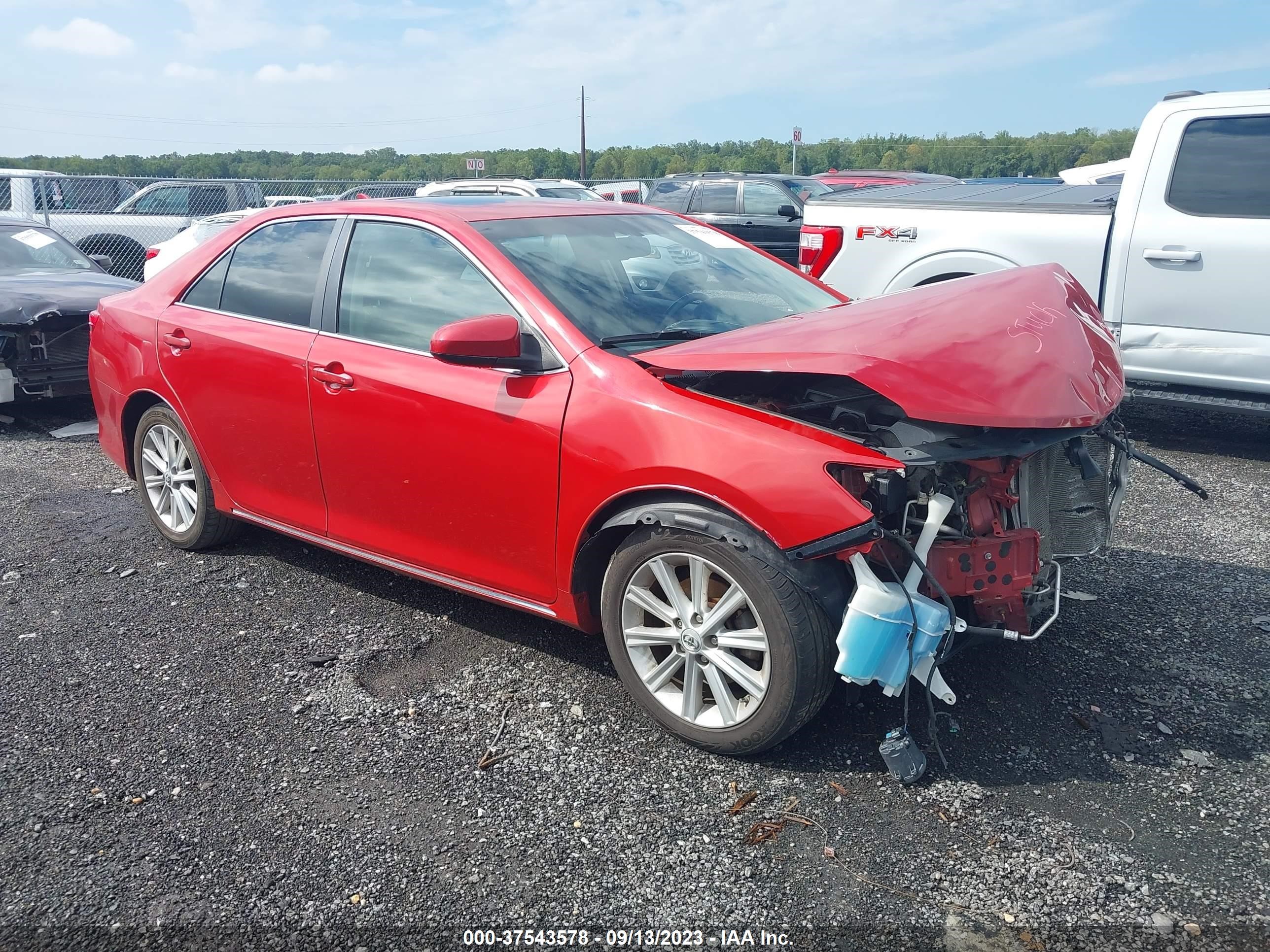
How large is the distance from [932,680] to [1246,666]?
1549 mm

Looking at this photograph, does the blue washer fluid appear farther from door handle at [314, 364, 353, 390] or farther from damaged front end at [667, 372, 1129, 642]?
door handle at [314, 364, 353, 390]

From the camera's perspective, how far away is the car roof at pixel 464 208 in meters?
4.01

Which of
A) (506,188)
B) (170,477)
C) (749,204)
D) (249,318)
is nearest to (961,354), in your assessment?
(249,318)

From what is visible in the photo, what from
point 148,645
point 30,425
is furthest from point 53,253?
point 148,645

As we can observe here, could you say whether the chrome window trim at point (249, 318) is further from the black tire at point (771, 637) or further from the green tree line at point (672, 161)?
the green tree line at point (672, 161)

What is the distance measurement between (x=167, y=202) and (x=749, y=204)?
8855 mm

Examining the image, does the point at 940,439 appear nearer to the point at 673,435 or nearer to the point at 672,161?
the point at 673,435

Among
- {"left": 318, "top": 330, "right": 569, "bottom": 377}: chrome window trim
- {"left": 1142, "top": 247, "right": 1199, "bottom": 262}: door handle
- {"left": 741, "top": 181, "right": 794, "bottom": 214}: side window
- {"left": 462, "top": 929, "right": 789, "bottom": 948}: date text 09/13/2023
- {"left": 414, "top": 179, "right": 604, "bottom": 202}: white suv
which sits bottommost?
{"left": 462, "top": 929, "right": 789, "bottom": 948}: date text 09/13/2023

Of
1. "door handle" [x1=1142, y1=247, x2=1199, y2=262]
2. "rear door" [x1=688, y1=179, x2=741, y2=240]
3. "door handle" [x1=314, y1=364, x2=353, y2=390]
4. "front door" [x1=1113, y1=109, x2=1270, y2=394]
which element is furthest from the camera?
"rear door" [x1=688, y1=179, x2=741, y2=240]

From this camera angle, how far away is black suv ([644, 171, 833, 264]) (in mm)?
14992

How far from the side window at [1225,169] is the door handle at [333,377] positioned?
5.21 m

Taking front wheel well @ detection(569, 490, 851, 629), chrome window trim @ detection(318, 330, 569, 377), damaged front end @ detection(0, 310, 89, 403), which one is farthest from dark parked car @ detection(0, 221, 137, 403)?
front wheel well @ detection(569, 490, 851, 629)

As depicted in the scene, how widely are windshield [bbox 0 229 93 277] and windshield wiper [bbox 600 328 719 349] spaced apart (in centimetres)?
715

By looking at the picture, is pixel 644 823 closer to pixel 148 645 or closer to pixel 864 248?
pixel 148 645
